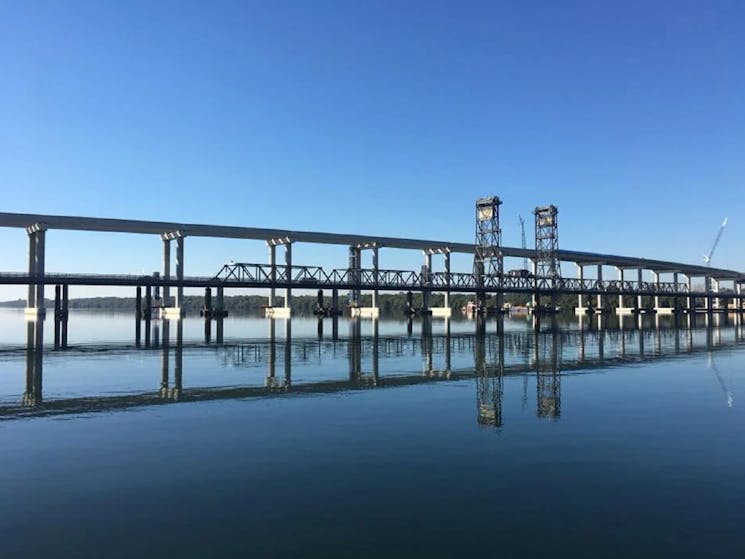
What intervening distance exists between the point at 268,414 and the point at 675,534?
1251cm

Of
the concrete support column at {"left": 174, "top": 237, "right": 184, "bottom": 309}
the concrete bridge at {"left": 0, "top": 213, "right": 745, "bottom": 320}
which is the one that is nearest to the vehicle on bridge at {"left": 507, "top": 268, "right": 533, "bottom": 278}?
the concrete bridge at {"left": 0, "top": 213, "right": 745, "bottom": 320}

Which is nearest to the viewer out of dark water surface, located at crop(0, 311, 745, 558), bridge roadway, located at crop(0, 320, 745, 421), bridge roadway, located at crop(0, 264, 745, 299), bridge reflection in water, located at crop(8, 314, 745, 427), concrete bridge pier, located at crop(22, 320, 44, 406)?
dark water surface, located at crop(0, 311, 745, 558)

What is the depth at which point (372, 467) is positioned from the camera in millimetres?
12641

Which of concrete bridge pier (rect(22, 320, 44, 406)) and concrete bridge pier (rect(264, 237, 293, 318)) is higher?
concrete bridge pier (rect(264, 237, 293, 318))

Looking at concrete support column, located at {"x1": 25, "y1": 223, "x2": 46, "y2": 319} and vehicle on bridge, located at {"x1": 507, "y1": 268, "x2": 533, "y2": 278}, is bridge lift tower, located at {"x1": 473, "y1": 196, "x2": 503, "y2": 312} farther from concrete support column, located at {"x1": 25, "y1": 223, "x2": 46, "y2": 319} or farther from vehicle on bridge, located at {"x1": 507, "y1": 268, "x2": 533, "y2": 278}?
concrete support column, located at {"x1": 25, "y1": 223, "x2": 46, "y2": 319}

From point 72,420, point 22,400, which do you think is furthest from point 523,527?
point 22,400

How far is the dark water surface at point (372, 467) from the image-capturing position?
29.1 ft

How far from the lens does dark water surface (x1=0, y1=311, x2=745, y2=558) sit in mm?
8883

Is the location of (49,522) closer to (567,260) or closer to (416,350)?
(416,350)

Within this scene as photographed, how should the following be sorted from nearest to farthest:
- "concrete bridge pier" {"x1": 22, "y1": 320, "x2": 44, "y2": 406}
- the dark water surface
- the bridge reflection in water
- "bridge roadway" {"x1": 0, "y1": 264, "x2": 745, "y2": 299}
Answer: the dark water surface
the bridge reflection in water
"concrete bridge pier" {"x1": 22, "y1": 320, "x2": 44, "y2": 406}
"bridge roadway" {"x1": 0, "y1": 264, "x2": 745, "y2": 299}

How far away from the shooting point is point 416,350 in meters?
44.9

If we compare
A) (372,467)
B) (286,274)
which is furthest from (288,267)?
(372,467)

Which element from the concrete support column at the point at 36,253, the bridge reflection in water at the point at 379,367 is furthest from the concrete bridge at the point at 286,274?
the bridge reflection in water at the point at 379,367

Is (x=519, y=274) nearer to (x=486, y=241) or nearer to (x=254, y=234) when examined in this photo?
(x=486, y=241)
